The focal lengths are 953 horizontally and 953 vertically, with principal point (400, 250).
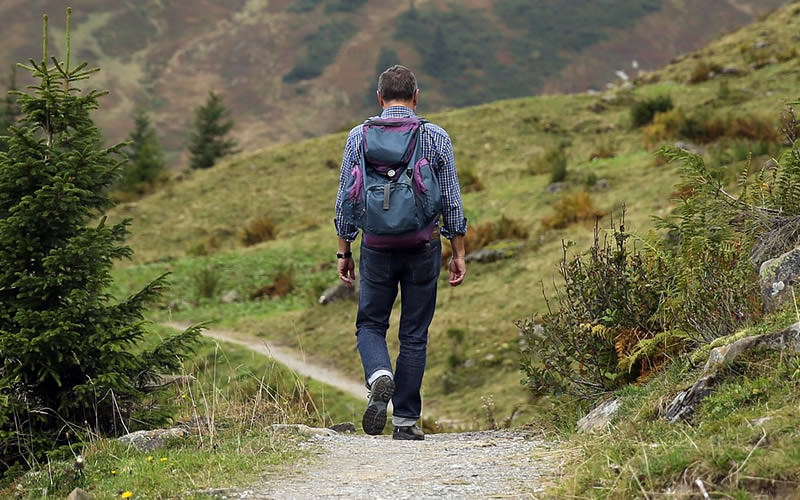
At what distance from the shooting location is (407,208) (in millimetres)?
5449

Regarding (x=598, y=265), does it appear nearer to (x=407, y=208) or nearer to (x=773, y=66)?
(x=407, y=208)

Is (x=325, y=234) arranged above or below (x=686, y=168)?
below

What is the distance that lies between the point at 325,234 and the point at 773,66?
1156 centimetres

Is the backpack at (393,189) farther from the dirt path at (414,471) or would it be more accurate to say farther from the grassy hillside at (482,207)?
the grassy hillside at (482,207)

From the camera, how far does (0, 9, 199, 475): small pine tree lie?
19.3ft

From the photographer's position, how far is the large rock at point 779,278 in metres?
4.96

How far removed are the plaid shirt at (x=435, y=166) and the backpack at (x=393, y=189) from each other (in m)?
0.06

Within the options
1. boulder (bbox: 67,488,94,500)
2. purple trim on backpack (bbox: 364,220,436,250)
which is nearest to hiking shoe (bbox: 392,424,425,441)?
purple trim on backpack (bbox: 364,220,436,250)

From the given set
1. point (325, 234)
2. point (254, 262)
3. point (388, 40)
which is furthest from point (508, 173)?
point (388, 40)

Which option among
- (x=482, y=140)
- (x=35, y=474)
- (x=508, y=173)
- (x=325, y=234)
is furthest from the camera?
(x=482, y=140)

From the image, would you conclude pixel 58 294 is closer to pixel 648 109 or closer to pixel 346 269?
pixel 346 269

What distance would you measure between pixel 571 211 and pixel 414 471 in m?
10.9

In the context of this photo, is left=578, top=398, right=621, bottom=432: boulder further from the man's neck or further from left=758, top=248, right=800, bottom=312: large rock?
the man's neck

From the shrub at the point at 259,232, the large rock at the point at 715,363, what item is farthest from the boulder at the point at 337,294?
the large rock at the point at 715,363
